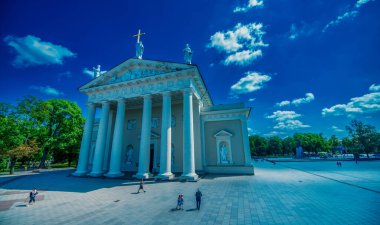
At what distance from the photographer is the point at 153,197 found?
365 inches

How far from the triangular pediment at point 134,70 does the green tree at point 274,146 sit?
308 ft

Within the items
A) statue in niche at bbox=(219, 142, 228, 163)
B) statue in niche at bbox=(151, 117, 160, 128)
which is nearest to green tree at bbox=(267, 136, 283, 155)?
statue in niche at bbox=(219, 142, 228, 163)

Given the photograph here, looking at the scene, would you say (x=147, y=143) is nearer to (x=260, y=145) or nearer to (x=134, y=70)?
(x=134, y=70)

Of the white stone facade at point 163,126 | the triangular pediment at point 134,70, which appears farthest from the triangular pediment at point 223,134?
the triangular pediment at point 134,70

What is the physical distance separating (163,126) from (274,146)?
94.3m

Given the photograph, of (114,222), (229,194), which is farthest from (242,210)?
(114,222)

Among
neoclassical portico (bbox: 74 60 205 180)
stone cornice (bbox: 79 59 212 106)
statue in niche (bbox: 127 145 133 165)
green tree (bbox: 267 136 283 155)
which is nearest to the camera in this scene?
neoclassical portico (bbox: 74 60 205 180)

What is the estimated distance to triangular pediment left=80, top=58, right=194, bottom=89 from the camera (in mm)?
17344

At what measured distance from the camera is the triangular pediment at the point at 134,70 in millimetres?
17344

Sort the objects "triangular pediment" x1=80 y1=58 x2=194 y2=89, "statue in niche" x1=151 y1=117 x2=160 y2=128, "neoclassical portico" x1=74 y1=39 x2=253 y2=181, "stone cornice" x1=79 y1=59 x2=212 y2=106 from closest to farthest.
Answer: "neoclassical portico" x1=74 y1=39 x2=253 y2=181
"stone cornice" x1=79 y1=59 x2=212 y2=106
"triangular pediment" x1=80 y1=58 x2=194 y2=89
"statue in niche" x1=151 y1=117 x2=160 y2=128

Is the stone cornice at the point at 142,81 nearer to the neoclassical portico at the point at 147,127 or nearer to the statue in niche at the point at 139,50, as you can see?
the neoclassical portico at the point at 147,127

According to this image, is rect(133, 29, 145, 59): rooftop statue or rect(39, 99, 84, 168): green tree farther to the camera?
rect(39, 99, 84, 168): green tree

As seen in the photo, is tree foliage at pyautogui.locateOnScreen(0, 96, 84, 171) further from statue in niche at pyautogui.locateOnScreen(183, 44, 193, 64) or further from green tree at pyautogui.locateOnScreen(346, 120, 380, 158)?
green tree at pyautogui.locateOnScreen(346, 120, 380, 158)

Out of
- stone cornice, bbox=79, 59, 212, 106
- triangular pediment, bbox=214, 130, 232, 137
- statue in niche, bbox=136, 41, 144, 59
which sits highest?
statue in niche, bbox=136, 41, 144, 59
